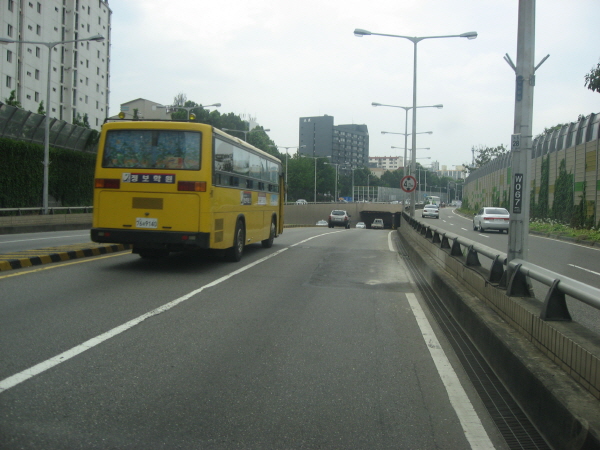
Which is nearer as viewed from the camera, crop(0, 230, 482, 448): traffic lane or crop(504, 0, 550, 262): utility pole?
crop(0, 230, 482, 448): traffic lane

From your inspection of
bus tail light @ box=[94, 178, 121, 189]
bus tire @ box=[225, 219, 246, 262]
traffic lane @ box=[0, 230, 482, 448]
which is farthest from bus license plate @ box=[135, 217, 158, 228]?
traffic lane @ box=[0, 230, 482, 448]

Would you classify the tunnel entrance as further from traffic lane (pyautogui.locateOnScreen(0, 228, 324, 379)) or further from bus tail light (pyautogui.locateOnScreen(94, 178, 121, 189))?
bus tail light (pyautogui.locateOnScreen(94, 178, 121, 189))

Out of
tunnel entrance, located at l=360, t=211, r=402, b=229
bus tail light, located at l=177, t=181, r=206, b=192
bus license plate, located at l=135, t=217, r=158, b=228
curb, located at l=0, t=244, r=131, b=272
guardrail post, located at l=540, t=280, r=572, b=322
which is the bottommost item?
tunnel entrance, located at l=360, t=211, r=402, b=229

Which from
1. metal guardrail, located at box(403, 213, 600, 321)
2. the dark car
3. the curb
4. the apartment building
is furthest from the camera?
the dark car

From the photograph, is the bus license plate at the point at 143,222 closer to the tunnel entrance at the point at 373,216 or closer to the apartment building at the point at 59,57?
the apartment building at the point at 59,57

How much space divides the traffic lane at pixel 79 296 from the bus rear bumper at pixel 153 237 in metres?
0.56

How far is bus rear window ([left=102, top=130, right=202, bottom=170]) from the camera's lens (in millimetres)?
12039

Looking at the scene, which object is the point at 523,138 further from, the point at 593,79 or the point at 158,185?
the point at 593,79

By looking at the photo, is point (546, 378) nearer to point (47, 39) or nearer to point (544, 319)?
point (544, 319)

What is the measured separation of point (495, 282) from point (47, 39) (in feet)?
234

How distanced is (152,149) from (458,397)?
8740 millimetres

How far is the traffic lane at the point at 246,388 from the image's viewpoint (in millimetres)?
3965

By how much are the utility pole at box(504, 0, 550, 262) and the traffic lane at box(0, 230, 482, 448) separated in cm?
165

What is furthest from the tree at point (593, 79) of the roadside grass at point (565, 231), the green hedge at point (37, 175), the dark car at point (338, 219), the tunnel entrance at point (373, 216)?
the tunnel entrance at point (373, 216)
